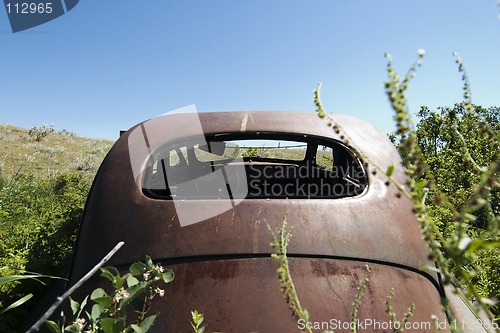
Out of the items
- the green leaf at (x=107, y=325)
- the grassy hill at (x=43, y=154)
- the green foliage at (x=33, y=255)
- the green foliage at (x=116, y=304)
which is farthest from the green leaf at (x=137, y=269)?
the grassy hill at (x=43, y=154)

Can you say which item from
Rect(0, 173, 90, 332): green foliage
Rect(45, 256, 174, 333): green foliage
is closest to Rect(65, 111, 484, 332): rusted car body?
Rect(45, 256, 174, 333): green foliage

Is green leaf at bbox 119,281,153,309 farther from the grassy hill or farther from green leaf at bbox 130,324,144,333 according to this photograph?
the grassy hill

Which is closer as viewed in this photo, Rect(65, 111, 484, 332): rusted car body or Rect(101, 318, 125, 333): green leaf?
Rect(101, 318, 125, 333): green leaf

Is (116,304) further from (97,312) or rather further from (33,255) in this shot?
(33,255)

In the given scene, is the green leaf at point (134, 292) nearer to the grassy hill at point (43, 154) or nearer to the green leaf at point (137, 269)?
the green leaf at point (137, 269)

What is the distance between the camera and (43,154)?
2158cm

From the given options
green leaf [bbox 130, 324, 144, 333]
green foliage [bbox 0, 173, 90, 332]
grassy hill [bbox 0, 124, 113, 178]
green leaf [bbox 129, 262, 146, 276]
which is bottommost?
green foliage [bbox 0, 173, 90, 332]

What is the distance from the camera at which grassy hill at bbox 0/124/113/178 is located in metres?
18.1

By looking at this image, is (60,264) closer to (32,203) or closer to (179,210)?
(179,210)

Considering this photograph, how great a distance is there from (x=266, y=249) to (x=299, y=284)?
187 mm

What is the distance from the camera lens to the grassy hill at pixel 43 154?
713 inches

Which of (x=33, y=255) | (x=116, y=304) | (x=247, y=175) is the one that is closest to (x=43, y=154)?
(x=33, y=255)

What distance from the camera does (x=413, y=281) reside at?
1.62 metres

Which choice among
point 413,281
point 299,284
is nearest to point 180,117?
point 299,284
